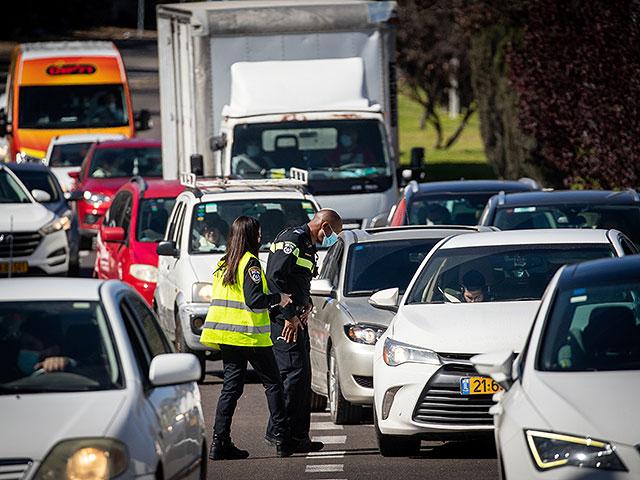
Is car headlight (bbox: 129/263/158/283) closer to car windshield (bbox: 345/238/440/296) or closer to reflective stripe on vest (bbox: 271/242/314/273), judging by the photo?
car windshield (bbox: 345/238/440/296)

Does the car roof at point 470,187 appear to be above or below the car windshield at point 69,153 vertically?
above

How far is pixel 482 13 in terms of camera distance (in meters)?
33.1

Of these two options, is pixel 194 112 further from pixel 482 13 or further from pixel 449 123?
pixel 449 123

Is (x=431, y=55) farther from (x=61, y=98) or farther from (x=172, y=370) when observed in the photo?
(x=172, y=370)

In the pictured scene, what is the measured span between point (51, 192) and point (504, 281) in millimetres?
12734

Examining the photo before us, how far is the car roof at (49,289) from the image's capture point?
6945 millimetres

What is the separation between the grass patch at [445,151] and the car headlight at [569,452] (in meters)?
38.0

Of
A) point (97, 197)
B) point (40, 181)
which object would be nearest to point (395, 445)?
point (40, 181)

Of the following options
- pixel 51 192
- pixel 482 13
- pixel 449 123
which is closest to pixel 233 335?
pixel 51 192

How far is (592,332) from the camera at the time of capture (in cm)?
721

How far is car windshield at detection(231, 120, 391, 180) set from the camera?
64.6 ft

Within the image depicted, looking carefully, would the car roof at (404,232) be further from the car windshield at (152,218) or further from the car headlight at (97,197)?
the car headlight at (97,197)

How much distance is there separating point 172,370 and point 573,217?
8874 millimetres

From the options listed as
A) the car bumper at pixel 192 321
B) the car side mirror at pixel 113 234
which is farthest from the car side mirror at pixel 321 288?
the car side mirror at pixel 113 234
